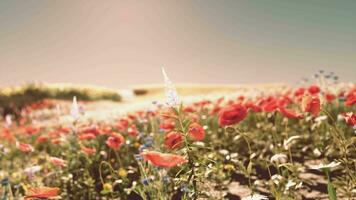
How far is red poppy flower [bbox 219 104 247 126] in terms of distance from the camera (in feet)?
9.97

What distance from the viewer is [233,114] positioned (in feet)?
A: 10.00

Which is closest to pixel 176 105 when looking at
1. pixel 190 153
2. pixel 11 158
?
pixel 190 153

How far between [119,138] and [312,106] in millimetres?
1709

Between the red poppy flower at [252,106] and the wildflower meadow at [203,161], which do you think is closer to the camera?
the wildflower meadow at [203,161]

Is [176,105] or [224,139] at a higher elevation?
[176,105]

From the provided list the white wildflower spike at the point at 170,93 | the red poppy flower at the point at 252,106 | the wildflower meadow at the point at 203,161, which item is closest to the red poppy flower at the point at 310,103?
Result: the wildflower meadow at the point at 203,161

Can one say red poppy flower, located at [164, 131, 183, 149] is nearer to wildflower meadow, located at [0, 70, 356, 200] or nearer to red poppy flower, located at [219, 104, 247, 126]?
wildflower meadow, located at [0, 70, 356, 200]

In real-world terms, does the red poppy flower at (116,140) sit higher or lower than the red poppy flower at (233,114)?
lower

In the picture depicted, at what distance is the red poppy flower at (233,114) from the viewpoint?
304cm

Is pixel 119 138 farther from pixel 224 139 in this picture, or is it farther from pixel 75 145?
pixel 224 139

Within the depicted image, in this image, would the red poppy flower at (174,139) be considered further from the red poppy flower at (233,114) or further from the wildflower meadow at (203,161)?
the red poppy flower at (233,114)

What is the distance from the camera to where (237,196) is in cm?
410

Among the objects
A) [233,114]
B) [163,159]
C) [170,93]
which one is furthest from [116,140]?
[163,159]

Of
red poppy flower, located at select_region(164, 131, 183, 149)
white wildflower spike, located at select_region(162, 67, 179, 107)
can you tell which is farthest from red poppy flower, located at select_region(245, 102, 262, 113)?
white wildflower spike, located at select_region(162, 67, 179, 107)
